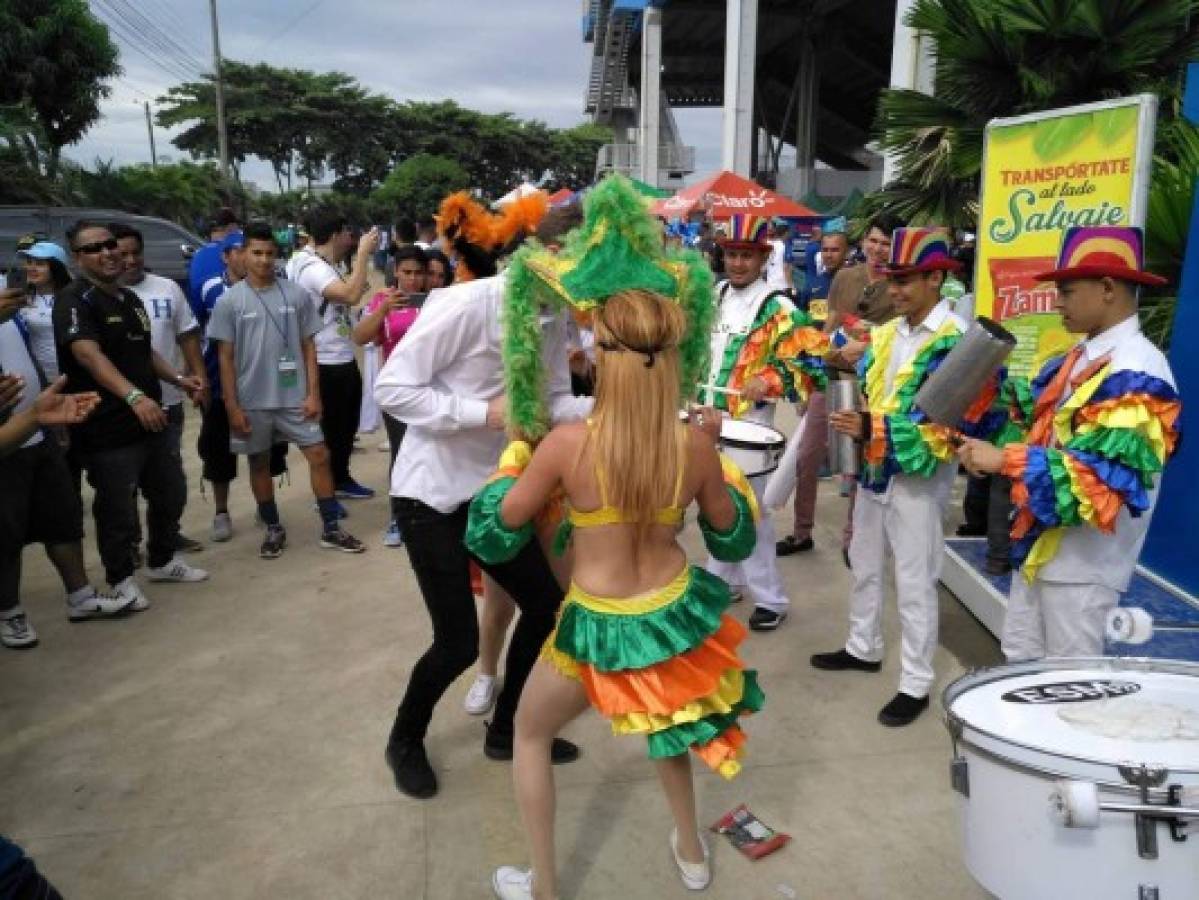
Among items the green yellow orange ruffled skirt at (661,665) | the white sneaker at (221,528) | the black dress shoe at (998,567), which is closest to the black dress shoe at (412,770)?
the green yellow orange ruffled skirt at (661,665)

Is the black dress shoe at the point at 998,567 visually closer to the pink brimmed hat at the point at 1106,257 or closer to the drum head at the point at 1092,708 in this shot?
the pink brimmed hat at the point at 1106,257

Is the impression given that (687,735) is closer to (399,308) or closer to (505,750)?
(505,750)

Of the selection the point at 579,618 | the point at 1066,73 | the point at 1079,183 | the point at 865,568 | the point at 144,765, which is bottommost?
the point at 144,765

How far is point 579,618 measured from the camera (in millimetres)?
2332

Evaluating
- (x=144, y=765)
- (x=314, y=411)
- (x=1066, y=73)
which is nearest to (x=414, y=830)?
(x=144, y=765)

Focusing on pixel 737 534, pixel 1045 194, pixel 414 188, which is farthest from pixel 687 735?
pixel 414 188

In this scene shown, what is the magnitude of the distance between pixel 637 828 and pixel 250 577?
3.28 m

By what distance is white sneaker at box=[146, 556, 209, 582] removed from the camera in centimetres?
519

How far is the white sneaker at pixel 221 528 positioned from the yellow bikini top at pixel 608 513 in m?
4.41

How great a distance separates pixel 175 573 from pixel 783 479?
355cm

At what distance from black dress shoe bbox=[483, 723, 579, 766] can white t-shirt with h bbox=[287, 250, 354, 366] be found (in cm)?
356

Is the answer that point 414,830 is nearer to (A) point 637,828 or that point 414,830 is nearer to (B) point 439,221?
(A) point 637,828

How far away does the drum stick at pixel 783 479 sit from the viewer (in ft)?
14.8

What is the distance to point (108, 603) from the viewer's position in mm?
4703
